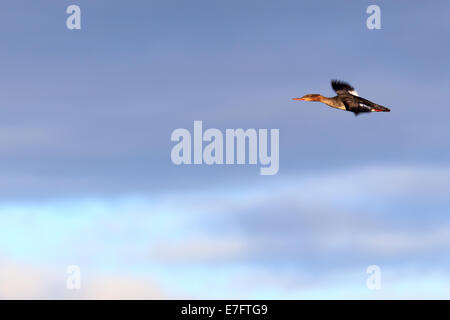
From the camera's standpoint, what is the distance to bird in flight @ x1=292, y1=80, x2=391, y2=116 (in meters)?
84.4

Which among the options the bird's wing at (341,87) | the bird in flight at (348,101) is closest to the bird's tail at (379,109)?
the bird in flight at (348,101)

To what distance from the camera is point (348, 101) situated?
8500 centimetres

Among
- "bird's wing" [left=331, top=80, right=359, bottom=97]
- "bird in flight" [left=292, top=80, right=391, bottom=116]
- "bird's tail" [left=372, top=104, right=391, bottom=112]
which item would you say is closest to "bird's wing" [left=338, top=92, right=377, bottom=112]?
"bird in flight" [left=292, top=80, right=391, bottom=116]

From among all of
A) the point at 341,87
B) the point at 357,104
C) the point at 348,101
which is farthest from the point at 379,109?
the point at 341,87

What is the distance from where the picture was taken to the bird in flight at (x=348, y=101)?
84438 millimetres

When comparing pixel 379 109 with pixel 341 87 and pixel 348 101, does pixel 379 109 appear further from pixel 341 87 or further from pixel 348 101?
pixel 341 87

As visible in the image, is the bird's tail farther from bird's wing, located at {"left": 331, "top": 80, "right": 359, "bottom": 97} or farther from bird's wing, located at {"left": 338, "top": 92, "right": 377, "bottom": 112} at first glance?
bird's wing, located at {"left": 331, "top": 80, "right": 359, "bottom": 97}

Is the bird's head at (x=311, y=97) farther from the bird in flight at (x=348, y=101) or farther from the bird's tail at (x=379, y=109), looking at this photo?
the bird's tail at (x=379, y=109)
